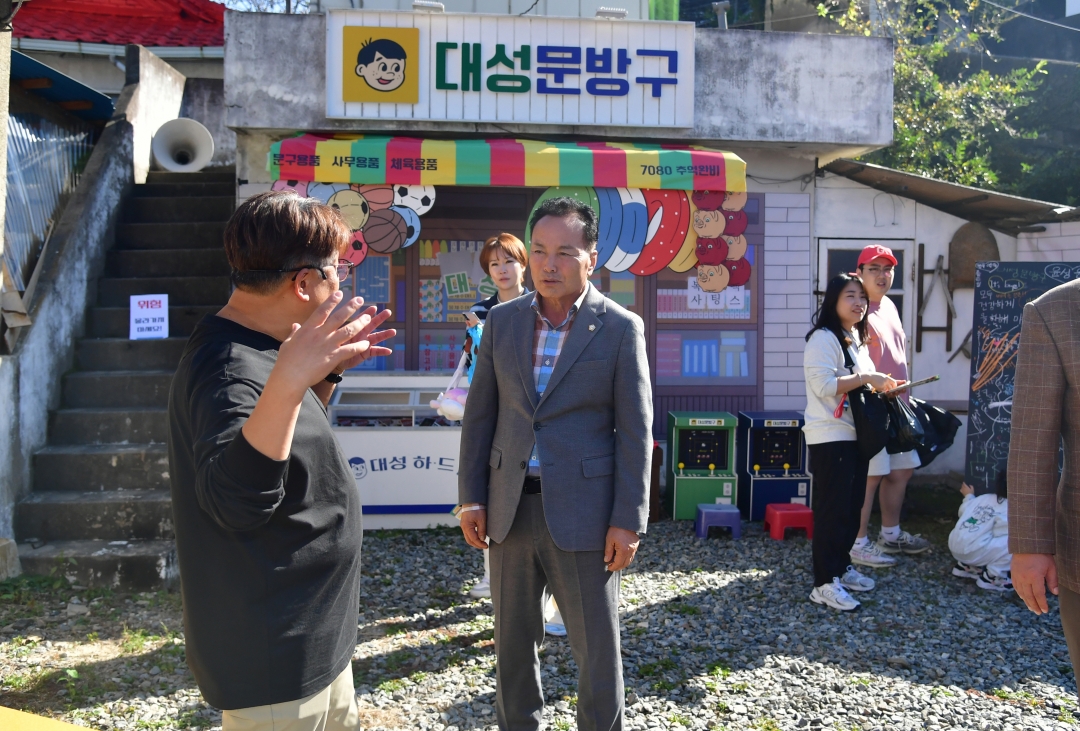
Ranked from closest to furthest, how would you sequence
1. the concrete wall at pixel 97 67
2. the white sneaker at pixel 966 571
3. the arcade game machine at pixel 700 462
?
the white sneaker at pixel 966 571
the arcade game machine at pixel 700 462
the concrete wall at pixel 97 67

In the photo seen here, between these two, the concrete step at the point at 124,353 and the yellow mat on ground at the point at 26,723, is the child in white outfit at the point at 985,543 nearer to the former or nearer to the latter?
the yellow mat on ground at the point at 26,723

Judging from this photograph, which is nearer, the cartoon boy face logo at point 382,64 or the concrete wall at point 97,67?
the cartoon boy face logo at point 382,64

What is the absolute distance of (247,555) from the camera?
5.71 ft

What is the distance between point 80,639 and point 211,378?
12.0 ft

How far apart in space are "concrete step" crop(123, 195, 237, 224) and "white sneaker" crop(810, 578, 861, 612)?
6.45 metres

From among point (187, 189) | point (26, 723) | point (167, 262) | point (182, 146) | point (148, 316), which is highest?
point (182, 146)

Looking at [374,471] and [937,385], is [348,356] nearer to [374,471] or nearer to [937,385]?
[374,471]

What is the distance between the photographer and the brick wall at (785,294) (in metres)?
8.18

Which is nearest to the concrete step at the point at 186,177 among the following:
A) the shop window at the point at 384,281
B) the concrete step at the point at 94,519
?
the shop window at the point at 384,281

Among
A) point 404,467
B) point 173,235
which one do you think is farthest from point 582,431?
point 173,235

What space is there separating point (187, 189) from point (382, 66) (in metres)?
2.84

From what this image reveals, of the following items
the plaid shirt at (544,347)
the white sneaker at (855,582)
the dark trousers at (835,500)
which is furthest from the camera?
the white sneaker at (855,582)

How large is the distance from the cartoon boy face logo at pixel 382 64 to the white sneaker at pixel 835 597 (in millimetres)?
5292

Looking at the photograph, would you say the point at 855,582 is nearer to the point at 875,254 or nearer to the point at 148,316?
the point at 875,254
